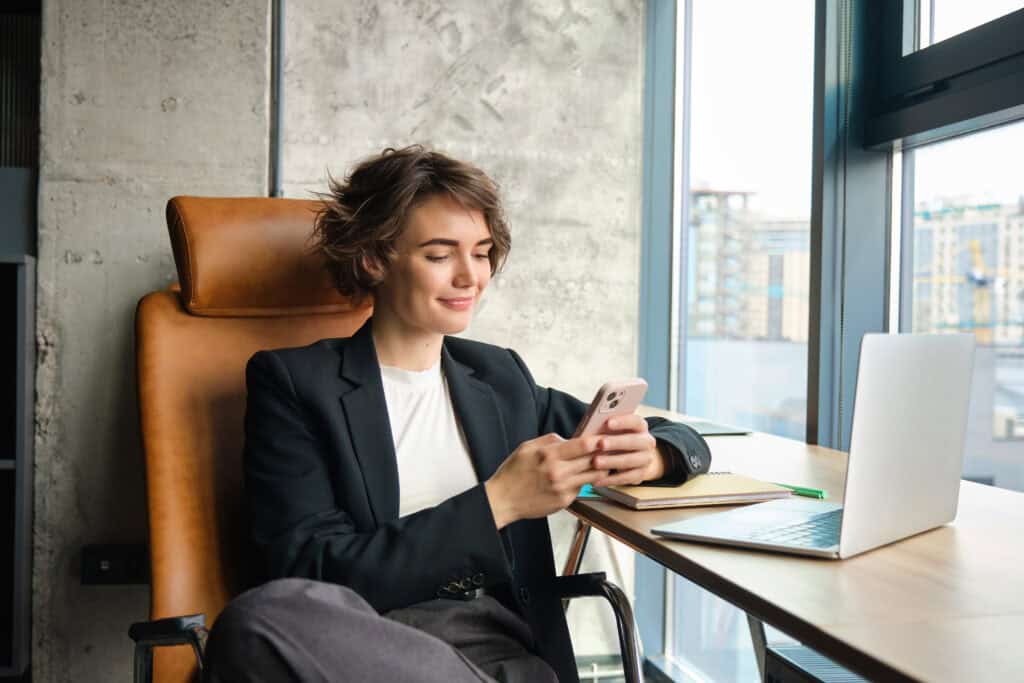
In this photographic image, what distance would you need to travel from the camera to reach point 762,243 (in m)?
2.15

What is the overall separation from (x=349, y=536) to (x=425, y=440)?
0.82ft

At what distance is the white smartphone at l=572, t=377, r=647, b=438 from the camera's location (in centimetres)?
119

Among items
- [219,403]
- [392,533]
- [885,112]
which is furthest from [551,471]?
[885,112]

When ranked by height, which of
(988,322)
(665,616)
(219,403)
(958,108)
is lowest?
(665,616)

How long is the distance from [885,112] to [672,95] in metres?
0.95

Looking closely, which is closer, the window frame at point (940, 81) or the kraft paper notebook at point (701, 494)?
the kraft paper notebook at point (701, 494)

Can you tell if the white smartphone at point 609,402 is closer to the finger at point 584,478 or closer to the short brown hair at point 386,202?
the finger at point 584,478

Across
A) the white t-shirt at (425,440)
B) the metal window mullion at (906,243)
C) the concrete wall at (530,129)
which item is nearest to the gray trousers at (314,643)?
the white t-shirt at (425,440)

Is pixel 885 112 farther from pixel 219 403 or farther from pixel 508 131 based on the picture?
pixel 219 403

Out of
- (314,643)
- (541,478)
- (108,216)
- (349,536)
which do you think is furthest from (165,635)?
(108,216)

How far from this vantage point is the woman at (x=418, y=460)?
4.01ft

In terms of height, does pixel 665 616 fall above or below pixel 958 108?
below

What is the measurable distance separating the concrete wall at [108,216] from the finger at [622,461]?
1256 mm

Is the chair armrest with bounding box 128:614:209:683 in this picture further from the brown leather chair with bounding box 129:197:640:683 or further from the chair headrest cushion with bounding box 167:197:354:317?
the chair headrest cushion with bounding box 167:197:354:317
